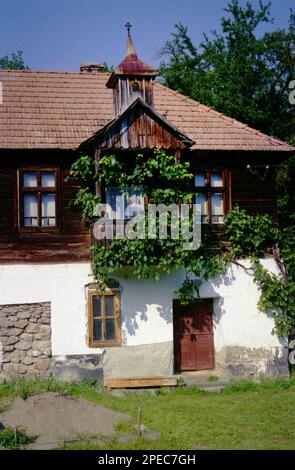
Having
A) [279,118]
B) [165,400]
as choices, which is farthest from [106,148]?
[279,118]

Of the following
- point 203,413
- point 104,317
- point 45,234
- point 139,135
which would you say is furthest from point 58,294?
point 203,413

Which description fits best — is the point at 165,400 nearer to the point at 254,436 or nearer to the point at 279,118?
the point at 254,436

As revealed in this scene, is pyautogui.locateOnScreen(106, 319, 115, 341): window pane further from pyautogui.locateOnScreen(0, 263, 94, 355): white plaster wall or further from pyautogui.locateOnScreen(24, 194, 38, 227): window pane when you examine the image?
pyautogui.locateOnScreen(24, 194, 38, 227): window pane

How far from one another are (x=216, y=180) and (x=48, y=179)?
4.58 m

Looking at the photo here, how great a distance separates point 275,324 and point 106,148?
6551mm

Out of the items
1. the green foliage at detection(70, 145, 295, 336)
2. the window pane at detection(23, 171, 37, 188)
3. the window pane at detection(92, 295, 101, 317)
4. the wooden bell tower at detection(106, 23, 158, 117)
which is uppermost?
the wooden bell tower at detection(106, 23, 158, 117)

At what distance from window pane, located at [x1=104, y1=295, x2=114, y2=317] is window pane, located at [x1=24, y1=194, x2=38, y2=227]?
105 inches

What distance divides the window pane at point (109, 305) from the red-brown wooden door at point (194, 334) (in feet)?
5.89

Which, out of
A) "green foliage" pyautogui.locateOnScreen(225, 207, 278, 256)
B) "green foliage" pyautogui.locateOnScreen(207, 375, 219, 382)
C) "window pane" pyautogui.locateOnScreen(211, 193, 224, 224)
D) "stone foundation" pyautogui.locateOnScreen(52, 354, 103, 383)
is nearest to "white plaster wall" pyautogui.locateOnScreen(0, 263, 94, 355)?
"stone foundation" pyautogui.locateOnScreen(52, 354, 103, 383)

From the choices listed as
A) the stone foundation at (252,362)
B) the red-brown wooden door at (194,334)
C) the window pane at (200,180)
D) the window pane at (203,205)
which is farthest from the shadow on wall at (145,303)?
the window pane at (200,180)

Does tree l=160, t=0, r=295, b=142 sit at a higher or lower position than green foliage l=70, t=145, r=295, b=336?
higher

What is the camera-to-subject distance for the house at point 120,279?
46.4 ft

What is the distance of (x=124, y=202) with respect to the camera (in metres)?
14.7

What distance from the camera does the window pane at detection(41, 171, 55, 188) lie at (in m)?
14.6
